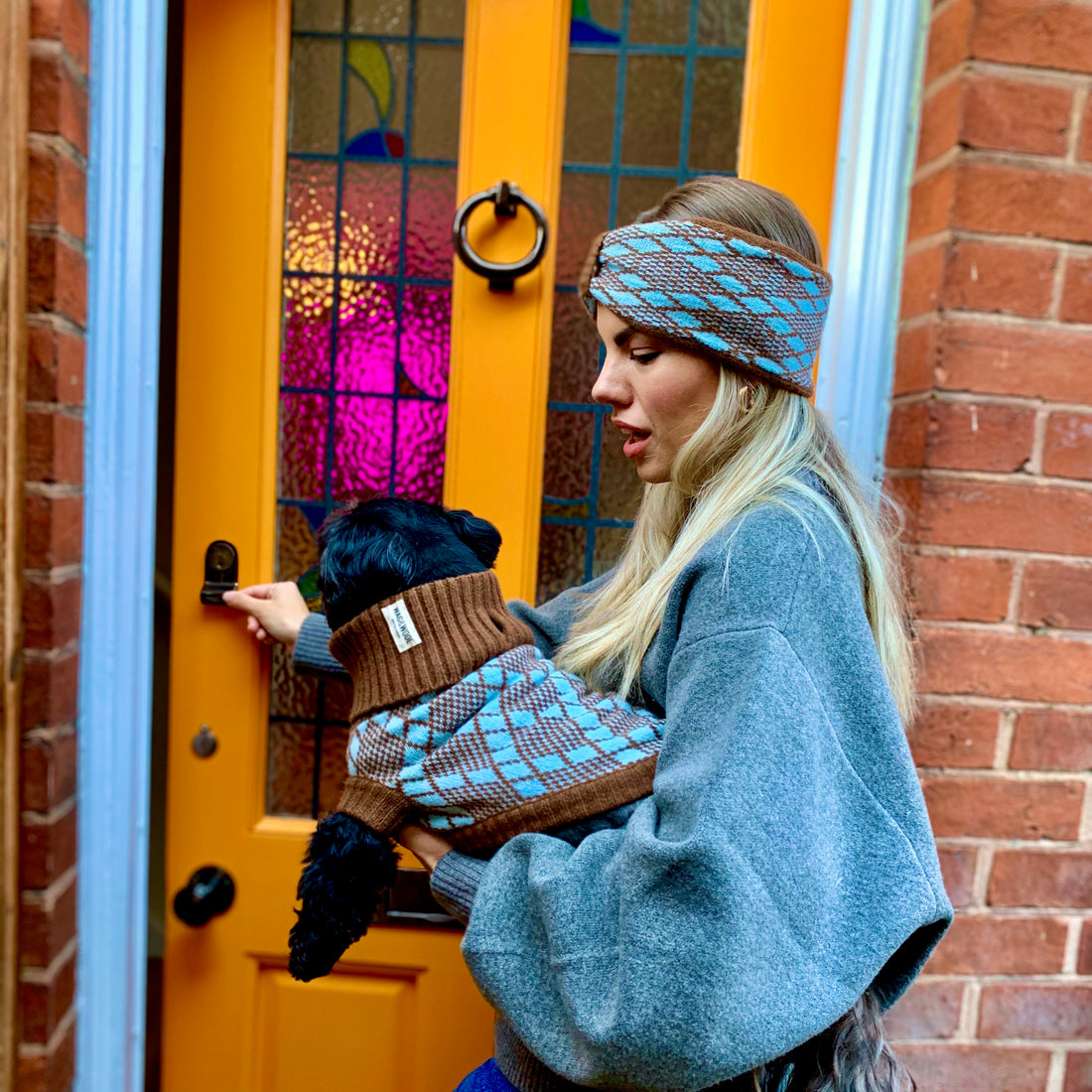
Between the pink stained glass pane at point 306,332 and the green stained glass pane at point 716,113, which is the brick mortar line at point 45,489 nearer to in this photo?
the pink stained glass pane at point 306,332

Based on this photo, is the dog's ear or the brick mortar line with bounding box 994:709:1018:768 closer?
the dog's ear

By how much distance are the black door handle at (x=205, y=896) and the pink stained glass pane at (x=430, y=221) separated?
3.87 ft

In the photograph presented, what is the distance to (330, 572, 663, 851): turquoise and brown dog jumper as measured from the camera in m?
0.89

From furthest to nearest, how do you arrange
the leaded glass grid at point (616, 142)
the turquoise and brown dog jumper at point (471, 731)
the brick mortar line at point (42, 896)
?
the leaded glass grid at point (616, 142) → the brick mortar line at point (42, 896) → the turquoise and brown dog jumper at point (471, 731)

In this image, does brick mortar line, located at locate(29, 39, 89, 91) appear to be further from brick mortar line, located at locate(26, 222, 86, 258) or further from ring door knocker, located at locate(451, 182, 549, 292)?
ring door knocker, located at locate(451, 182, 549, 292)

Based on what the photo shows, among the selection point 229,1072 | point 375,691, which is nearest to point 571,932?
point 375,691

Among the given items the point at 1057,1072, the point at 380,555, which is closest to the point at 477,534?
the point at 380,555

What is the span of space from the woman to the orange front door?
0.47m

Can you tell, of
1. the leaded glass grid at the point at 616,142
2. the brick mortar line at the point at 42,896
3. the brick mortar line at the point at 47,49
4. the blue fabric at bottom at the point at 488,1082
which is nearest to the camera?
the blue fabric at bottom at the point at 488,1082

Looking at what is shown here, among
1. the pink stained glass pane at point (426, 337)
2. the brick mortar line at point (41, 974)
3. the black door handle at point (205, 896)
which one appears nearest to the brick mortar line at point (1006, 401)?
the pink stained glass pane at point (426, 337)

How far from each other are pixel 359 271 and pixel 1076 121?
3.84 feet

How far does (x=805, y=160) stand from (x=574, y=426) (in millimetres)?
612

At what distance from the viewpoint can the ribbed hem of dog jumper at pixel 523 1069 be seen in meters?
0.94

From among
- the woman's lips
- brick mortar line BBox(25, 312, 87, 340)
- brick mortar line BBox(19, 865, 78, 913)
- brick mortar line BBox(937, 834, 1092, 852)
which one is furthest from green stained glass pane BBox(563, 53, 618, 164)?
brick mortar line BBox(19, 865, 78, 913)
